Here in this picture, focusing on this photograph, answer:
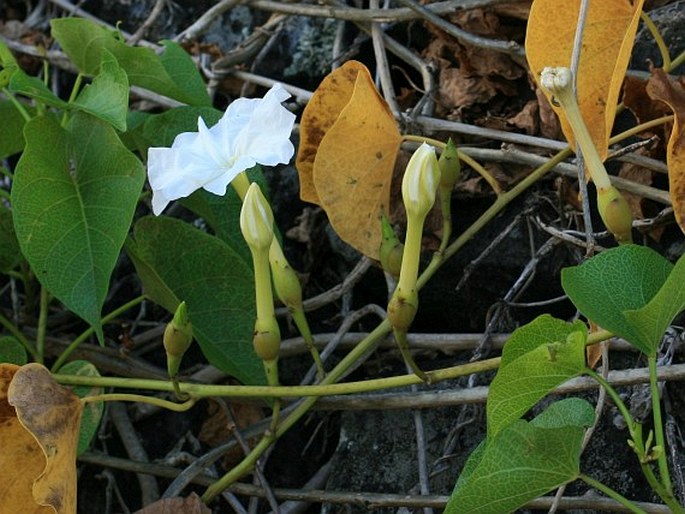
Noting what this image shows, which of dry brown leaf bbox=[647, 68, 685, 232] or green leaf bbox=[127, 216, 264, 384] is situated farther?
green leaf bbox=[127, 216, 264, 384]

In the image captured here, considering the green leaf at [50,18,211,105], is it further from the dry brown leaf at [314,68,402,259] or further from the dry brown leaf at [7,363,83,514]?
the dry brown leaf at [7,363,83,514]

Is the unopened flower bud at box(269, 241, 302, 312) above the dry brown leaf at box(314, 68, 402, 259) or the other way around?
the other way around

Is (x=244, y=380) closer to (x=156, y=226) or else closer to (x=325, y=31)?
(x=156, y=226)

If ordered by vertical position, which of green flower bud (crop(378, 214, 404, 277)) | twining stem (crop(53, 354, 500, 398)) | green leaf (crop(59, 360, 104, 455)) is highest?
green flower bud (crop(378, 214, 404, 277))

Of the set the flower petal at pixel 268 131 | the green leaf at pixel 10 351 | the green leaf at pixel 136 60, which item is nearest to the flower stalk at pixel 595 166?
the flower petal at pixel 268 131

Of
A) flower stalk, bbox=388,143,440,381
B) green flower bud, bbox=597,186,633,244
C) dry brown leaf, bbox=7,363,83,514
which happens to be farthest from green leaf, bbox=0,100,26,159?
green flower bud, bbox=597,186,633,244

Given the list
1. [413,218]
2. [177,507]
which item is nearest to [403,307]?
[413,218]

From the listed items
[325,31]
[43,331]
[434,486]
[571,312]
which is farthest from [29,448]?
[325,31]
